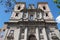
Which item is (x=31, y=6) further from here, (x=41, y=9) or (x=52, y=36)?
(x=52, y=36)

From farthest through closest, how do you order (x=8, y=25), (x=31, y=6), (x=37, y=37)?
(x=31, y=6), (x=8, y=25), (x=37, y=37)

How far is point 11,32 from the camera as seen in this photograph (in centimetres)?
2803

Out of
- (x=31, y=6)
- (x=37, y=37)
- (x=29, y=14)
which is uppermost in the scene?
(x=31, y=6)

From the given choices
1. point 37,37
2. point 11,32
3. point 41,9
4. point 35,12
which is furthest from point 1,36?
point 41,9

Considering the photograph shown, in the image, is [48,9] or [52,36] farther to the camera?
[48,9]

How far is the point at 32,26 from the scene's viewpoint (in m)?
28.7

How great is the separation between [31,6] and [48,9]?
15.2 feet

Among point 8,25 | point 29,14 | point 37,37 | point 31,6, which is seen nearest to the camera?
point 37,37

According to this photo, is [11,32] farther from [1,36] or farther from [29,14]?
[29,14]

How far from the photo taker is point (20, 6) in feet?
118

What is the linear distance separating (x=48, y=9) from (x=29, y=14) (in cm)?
560

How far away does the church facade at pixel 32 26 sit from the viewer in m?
26.9

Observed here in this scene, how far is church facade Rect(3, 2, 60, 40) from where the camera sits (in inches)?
1058

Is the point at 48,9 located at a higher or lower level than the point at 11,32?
higher
